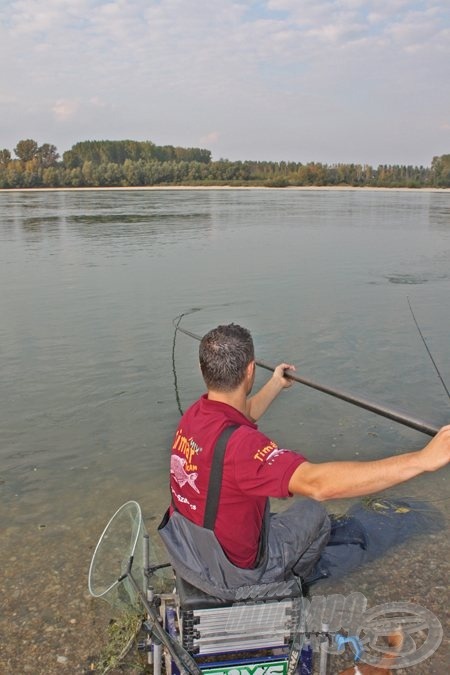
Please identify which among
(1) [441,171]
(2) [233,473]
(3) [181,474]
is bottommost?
(3) [181,474]

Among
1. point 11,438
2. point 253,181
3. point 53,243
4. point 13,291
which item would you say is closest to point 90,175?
point 253,181

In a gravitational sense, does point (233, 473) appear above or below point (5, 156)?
below

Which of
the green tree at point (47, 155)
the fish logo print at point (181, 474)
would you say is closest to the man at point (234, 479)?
the fish logo print at point (181, 474)

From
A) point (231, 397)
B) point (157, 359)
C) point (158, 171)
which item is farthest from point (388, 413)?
point (158, 171)

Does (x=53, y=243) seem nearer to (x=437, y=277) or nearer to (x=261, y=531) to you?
(x=437, y=277)

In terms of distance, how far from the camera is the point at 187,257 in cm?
2075

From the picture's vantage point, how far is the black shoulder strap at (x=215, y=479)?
8.83 feet

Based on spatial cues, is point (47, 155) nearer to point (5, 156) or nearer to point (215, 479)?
point (5, 156)

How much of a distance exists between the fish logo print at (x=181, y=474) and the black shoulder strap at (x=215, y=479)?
0.29 feet

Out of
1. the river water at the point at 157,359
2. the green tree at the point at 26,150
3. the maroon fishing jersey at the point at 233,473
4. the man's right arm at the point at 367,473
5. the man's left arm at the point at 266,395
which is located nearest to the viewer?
the man's right arm at the point at 367,473

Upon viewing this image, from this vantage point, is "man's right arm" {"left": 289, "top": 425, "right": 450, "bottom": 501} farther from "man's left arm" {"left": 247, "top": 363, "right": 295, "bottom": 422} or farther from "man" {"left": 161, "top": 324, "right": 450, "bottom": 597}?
"man's left arm" {"left": 247, "top": 363, "right": 295, "bottom": 422}

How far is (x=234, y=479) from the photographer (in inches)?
105

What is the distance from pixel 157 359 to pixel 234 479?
7308mm

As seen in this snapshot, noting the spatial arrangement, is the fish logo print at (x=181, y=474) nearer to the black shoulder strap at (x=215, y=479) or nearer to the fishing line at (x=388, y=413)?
the black shoulder strap at (x=215, y=479)
